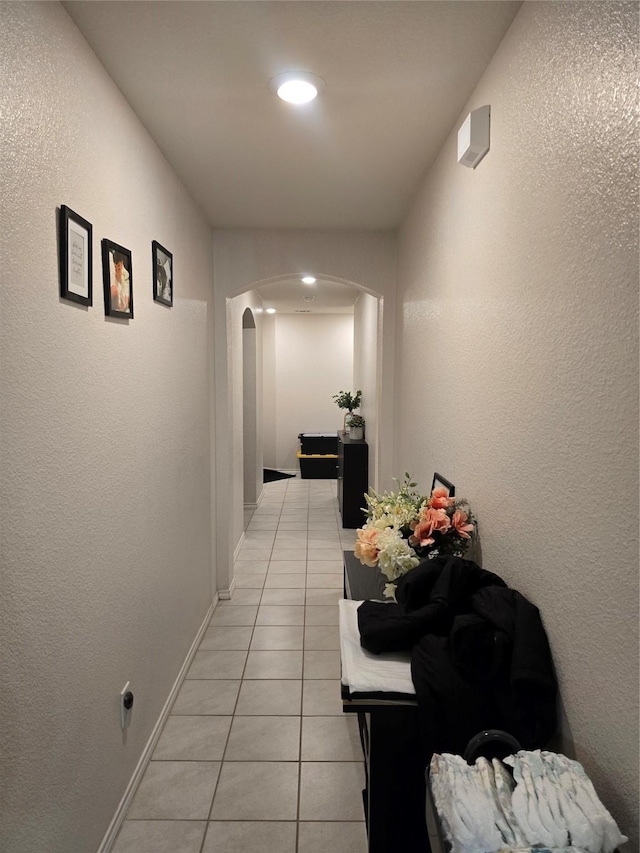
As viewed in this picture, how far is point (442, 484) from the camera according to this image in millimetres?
2336

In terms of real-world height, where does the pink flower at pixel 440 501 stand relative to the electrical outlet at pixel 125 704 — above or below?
above

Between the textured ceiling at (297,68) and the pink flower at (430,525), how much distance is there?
58.4 inches

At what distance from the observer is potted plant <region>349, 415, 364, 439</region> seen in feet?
20.1

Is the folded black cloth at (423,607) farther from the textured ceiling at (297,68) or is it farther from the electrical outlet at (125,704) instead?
the textured ceiling at (297,68)

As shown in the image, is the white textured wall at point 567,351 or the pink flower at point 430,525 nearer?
the white textured wall at point 567,351

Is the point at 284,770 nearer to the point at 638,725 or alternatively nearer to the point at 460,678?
the point at 460,678

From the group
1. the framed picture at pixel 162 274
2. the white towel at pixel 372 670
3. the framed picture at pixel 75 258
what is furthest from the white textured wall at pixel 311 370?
the white towel at pixel 372 670

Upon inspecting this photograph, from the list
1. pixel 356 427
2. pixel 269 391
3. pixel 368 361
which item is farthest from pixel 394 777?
pixel 269 391

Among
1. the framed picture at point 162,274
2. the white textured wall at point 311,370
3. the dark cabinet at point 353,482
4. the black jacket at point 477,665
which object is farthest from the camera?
the white textured wall at point 311,370

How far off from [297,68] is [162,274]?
1.07m

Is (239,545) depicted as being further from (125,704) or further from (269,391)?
(269,391)

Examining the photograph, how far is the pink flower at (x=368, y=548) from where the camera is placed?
1952mm

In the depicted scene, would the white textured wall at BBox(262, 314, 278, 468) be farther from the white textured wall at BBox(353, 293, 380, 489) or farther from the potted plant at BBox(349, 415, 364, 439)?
the potted plant at BBox(349, 415, 364, 439)

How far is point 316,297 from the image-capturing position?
6.84 m
